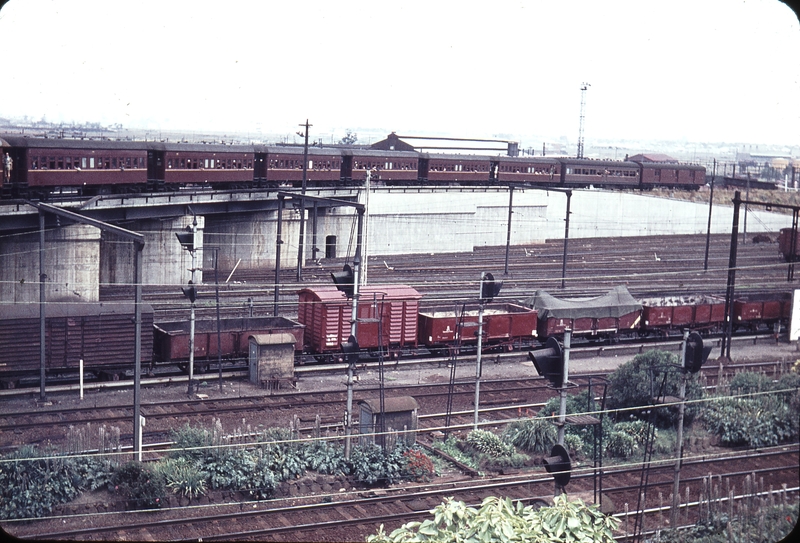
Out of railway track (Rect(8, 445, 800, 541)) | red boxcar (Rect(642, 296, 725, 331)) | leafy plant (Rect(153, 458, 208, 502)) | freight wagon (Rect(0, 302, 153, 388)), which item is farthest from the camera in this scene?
red boxcar (Rect(642, 296, 725, 331))

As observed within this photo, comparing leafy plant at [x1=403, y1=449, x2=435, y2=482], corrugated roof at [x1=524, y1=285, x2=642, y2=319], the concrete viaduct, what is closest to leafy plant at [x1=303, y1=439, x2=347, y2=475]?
leafy plant at [x1=403, y1=449, x2=435, y2=482]

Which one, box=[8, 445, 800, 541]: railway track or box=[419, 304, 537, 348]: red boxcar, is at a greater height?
box=[419, 304, 537, 348]: red boxcar

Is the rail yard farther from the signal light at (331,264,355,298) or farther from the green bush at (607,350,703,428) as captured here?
the signal light at (331,264,355,298)

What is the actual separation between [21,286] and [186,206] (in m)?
8.02

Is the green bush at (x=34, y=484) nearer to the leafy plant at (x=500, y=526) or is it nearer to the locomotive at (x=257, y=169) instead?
the leafy plant at (x=500, y=526)

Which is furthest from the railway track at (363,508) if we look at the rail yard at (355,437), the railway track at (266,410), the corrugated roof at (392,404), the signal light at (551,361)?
the railway track at (266,410)

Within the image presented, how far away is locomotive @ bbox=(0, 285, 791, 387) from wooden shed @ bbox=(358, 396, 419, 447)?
1650 mm

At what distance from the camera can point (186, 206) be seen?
105ft

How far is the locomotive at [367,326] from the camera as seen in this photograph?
18.1 meters

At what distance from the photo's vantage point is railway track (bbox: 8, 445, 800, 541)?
37.5 feet

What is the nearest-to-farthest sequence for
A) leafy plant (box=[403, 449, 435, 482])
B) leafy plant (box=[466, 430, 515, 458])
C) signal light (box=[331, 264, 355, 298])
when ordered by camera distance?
leafy plant (box=[403, 449, 435, 482]) → leafy plant (box=[466, 430, 515, 458]) → signal light (box=[331, 264, 355, 298])

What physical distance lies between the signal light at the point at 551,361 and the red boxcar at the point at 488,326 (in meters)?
11.8

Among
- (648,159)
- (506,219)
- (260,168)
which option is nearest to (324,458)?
(260,168)

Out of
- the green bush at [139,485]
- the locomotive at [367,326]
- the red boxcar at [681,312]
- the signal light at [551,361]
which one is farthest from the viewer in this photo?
the red boxcar at [681,312]
